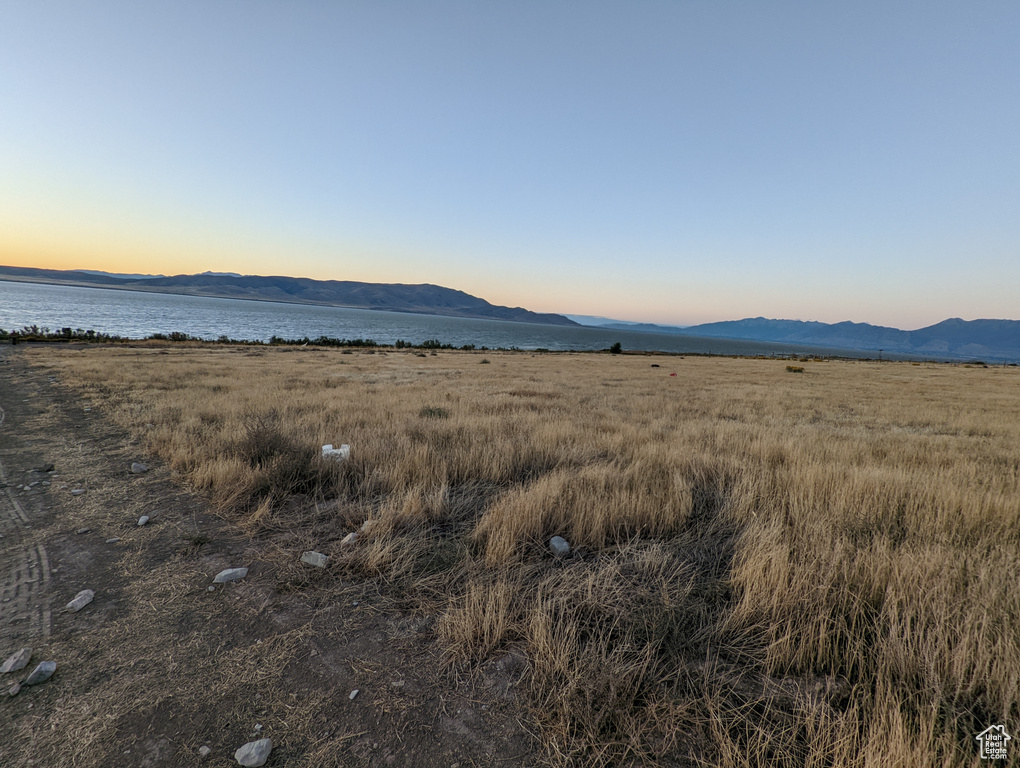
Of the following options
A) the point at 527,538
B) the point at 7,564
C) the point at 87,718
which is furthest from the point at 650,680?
the point at 7,564

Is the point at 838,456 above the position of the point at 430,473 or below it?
above

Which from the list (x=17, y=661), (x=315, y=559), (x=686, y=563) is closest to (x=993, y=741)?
(x=686, y=563)

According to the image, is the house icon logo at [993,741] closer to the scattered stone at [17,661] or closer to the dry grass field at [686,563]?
the dry grass field at [686,563]

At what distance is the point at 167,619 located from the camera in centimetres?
271

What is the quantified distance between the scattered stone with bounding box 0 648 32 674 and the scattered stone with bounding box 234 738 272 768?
5.28 feet

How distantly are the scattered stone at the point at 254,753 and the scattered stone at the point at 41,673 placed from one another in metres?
1.38

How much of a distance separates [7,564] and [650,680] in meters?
5.14

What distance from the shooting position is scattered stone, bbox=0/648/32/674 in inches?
87.0

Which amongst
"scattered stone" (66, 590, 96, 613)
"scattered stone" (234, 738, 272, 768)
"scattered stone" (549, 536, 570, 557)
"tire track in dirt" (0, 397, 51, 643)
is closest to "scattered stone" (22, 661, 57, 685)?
"tire track in dirt" (0, 397, 51, 643)

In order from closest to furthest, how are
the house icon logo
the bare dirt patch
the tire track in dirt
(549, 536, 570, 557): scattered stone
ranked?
1. the house icon logo
2. the bare dirt patch
3. the tire track in dirt
4. (549, 536, 570, 557): scattered stone

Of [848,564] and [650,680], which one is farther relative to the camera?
[848,564]

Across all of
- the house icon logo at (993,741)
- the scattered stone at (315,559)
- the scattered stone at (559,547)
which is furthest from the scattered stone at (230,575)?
the house icon logo at (993,741)

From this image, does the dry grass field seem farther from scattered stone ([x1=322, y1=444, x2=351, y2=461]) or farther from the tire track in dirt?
the tire track in dirt

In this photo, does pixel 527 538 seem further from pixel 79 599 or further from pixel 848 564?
pixel 79 599
